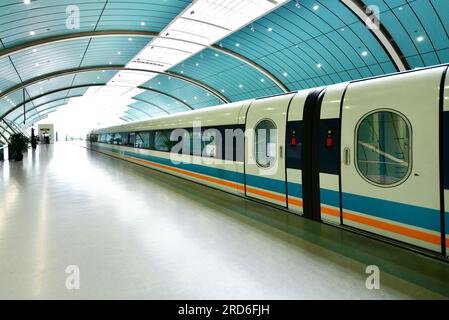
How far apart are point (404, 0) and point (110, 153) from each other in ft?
74.1

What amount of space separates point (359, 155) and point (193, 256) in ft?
10.0

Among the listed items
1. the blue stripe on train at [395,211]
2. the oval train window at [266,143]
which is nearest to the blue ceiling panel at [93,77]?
the oval train window at [266,143]

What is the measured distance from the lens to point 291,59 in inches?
957

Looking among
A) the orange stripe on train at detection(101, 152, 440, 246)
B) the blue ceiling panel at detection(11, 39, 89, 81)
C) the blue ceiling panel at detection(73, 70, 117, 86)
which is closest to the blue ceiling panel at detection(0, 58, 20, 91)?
the blue ceiling panel at detection(11, 39, 89, 81)

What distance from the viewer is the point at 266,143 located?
6684mm

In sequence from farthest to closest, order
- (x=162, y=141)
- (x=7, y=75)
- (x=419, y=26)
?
(x=7, y=75) < (x=419, y=26) < (x=162, y=141)

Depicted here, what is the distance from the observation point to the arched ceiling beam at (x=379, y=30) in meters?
15.6

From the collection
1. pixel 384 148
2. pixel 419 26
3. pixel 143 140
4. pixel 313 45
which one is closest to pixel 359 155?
pixel 384 148

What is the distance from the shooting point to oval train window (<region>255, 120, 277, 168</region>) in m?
6.42

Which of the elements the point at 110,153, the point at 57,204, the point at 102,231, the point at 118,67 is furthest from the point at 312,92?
the point at 118,67

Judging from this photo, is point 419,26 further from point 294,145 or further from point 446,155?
point 446,155

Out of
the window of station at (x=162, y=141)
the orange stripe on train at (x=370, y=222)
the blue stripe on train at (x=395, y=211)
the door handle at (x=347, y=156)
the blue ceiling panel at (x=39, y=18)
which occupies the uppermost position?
the blue ceiling panel at (x=39, y=18)

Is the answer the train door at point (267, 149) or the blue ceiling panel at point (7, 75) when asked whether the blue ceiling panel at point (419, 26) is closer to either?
the train door at point (267, 149)

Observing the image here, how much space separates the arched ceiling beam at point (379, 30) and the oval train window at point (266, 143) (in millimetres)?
12629
